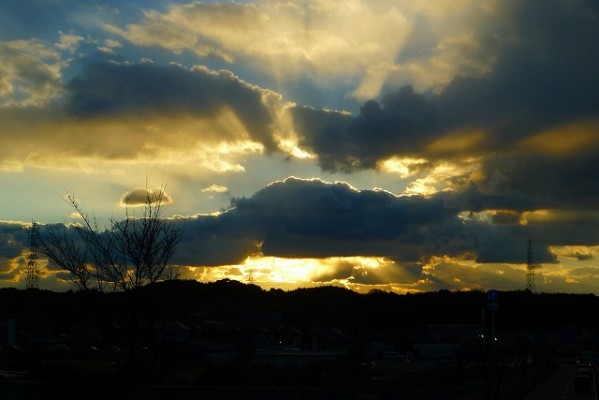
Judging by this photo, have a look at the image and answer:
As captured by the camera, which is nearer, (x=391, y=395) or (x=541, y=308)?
(x=391, y=395)

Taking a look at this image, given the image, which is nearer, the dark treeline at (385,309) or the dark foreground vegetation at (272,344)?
the dark foreground vegetation at (272,344)

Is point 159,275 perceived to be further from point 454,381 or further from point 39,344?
point 39,344

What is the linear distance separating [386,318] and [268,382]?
143719 mm

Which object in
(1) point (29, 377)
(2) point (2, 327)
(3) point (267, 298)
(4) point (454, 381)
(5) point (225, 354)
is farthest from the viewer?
(3) point (267, 298)

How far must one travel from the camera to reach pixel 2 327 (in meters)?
113

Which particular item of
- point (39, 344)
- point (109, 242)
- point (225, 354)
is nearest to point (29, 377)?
point (109, 242)

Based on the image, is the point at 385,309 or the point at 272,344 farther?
the point at 385,309

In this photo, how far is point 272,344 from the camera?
113500 mm

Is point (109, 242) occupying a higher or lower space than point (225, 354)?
higher

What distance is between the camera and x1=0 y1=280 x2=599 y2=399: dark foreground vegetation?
67.7ft

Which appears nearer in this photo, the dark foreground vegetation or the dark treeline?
the dark foreground vegetation

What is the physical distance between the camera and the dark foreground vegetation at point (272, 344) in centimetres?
2064

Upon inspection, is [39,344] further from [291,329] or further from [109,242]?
[109,242]

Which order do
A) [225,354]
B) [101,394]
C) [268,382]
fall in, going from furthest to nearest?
[225,354] < [268,382] < [101,394]
